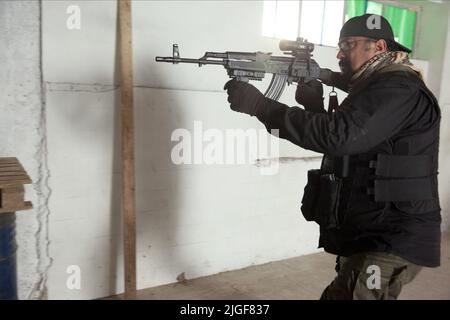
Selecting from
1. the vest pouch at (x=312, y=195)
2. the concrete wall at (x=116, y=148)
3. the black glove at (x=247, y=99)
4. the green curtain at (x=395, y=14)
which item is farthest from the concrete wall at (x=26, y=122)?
the green curtain at (x=395, y=14)

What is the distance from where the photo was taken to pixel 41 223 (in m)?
2.36

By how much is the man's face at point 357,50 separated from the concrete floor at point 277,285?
167 centimetres

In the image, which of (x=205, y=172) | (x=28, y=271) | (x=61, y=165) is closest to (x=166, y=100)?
(x=205, y=172)

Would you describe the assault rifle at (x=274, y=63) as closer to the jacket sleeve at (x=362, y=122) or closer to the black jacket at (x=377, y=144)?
the black jacket at (x=377, y=144)

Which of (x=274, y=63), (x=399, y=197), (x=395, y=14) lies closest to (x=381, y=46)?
(x=274, y=63)

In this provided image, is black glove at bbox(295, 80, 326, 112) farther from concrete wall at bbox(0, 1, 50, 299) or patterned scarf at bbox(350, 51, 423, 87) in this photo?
concrete wall at bbox(0, 1, 50, 299)

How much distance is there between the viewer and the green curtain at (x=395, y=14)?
11.7 feet

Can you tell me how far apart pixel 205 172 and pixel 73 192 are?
0.91 metres

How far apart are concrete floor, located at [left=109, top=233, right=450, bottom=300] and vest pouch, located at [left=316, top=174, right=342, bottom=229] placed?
4.04 ft

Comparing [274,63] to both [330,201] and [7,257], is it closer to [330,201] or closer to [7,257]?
[330,201]

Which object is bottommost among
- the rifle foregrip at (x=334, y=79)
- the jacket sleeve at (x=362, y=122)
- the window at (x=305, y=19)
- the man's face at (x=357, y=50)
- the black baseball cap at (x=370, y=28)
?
the jacket sleeve at (x=362, y=122)
